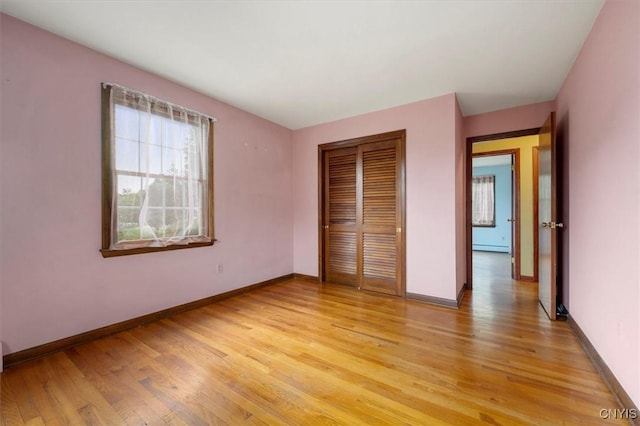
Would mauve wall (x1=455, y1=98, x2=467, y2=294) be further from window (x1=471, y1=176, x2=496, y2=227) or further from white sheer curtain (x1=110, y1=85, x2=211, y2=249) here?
window (x1=471, y1=176, x2=496, y2=227)

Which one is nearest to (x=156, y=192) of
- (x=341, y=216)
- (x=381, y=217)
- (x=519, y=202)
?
(x=341, y=216)

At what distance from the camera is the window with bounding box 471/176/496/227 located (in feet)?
25.6

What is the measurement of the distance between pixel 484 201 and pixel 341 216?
5.98 meters

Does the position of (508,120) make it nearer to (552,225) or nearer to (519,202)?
(519,202)

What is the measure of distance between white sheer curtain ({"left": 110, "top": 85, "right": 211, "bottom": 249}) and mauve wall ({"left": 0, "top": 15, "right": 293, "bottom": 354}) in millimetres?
137

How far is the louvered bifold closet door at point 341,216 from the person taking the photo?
4.00 meters

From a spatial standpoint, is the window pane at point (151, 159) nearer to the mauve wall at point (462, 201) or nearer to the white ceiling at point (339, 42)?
the white ceiling at point (339, 42)

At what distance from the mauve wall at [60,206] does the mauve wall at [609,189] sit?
3604 millimetres

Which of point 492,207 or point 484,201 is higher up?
point 484,201

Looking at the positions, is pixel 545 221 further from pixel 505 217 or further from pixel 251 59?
pixel 505 217

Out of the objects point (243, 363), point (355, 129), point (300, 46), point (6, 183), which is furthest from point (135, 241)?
point (355, 129)

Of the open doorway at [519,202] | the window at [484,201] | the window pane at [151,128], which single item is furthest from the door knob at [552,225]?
the window at [484,201]

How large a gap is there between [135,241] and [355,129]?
3064 mm

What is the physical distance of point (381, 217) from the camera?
3697mm
